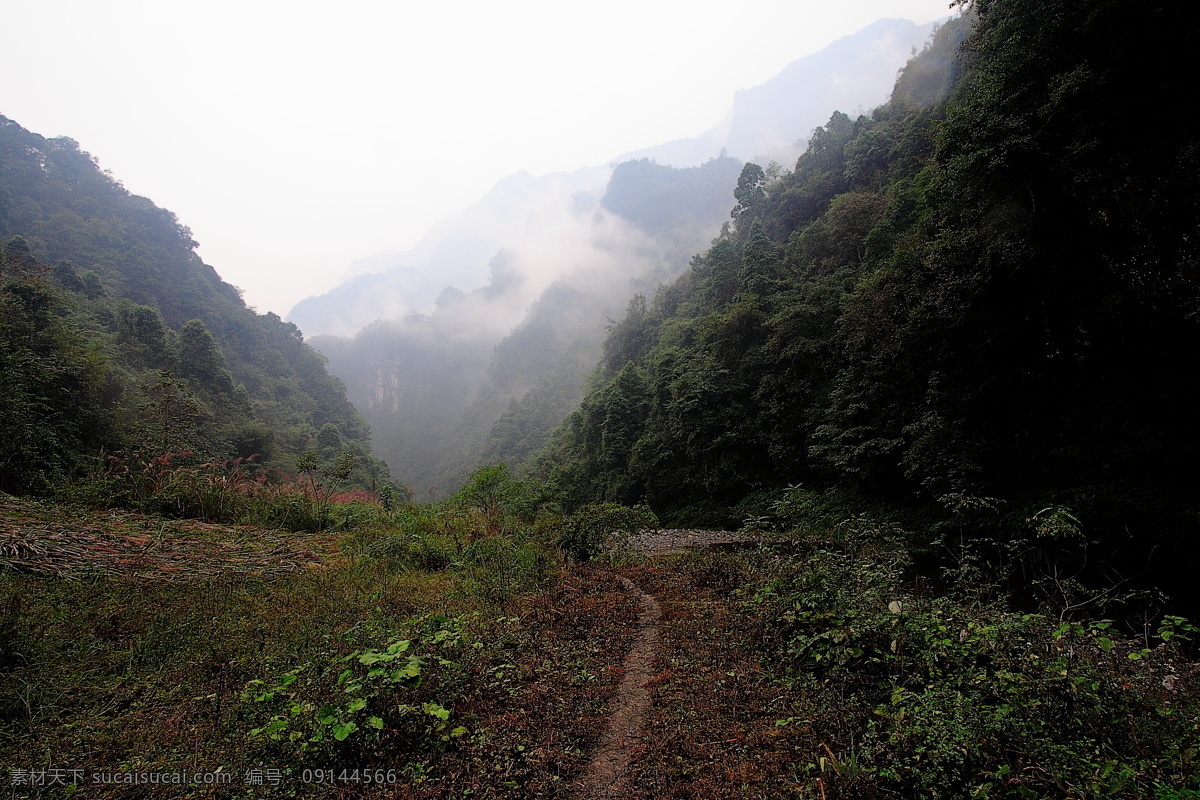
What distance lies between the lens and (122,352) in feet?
100

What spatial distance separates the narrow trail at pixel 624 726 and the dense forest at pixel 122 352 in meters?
10.2

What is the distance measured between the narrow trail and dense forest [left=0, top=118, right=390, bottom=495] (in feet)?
33.5

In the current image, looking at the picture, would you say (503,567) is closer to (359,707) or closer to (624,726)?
(624,726)

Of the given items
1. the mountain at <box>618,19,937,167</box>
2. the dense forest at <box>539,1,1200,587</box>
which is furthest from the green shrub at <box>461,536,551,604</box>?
the mountain at <box>618,19,937,167</box>

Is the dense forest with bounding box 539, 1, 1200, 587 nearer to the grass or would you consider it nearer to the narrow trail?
the grass

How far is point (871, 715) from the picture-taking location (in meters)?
3.13

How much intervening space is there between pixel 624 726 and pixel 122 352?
4337cm

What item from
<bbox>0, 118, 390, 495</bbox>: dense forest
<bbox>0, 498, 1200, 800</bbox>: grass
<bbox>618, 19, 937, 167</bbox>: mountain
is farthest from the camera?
<bbox>618, 19, 937, 167</bbox>: mountain

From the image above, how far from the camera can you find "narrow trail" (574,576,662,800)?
2705 millimetres

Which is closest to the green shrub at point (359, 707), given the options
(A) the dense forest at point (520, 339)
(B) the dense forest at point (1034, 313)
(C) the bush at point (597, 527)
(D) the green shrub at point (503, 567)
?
(D) the green shrub at point (503, 567)

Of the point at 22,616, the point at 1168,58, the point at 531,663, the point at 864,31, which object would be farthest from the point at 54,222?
the point at 864,31

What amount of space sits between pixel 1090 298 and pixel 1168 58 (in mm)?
3896

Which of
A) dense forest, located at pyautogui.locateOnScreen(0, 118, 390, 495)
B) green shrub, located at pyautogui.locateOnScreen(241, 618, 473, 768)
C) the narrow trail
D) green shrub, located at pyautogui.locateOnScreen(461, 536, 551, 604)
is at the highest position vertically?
dense forest, located at pyautogui.locateOnScreen(0, 118, 390, 495)

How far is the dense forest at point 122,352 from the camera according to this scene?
11.5 metres
